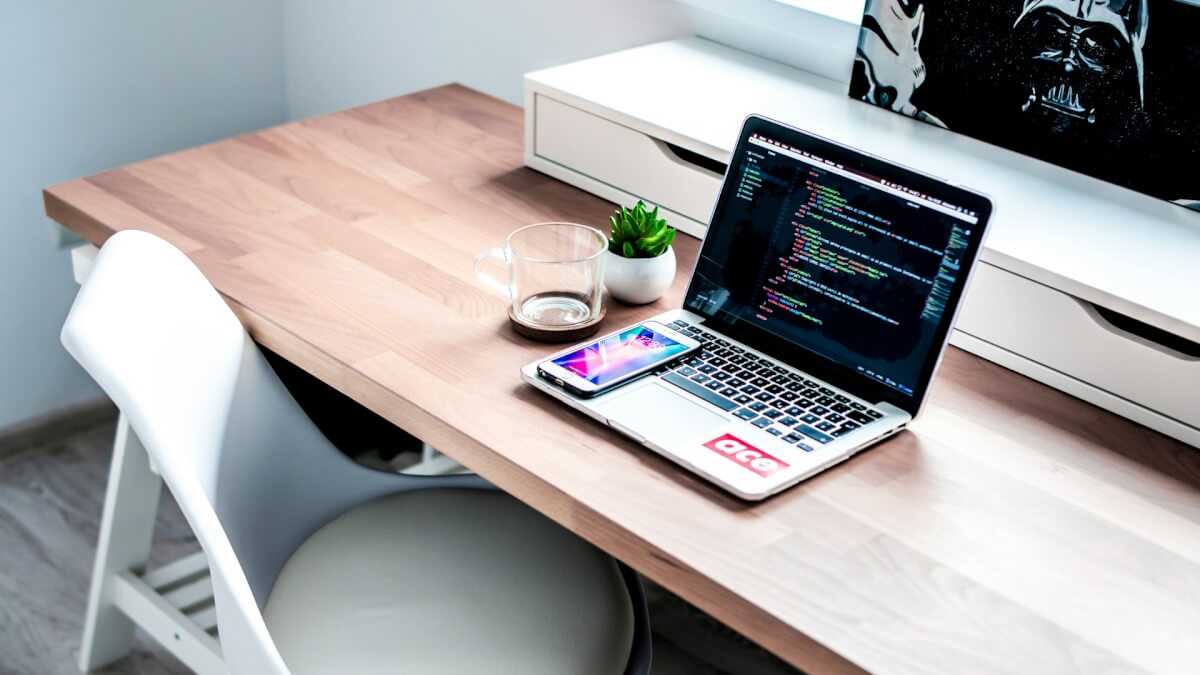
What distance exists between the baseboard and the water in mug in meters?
1.41

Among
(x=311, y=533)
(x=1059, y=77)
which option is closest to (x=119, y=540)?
(x=311, y=533)

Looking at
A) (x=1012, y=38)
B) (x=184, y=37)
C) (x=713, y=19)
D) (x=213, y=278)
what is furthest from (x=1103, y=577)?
(x=184, y=37)

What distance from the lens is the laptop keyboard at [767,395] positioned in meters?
1.05

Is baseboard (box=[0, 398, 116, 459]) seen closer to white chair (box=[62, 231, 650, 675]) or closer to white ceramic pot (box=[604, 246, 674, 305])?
white chair (box=[62, 231, 650, 675])

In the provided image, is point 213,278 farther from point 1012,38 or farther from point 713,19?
point 1012,38

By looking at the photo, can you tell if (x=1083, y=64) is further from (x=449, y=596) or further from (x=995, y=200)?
(x=449, y=596)

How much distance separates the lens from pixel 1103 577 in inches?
35.7

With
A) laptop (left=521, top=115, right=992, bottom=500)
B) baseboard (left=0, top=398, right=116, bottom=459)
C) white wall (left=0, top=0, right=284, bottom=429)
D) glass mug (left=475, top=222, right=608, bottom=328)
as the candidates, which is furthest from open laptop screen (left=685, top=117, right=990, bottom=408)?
baseboard (left=0, top=398, right=116, bottom=459)

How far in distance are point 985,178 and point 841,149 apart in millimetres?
312

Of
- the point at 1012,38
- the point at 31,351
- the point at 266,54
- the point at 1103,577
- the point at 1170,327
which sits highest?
the point at 1012,38

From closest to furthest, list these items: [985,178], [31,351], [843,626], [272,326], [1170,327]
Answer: [843,626] < [1170,327] < [272,326] < [985,178] < [31,351]

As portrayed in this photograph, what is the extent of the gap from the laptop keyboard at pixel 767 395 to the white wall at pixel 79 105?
4.59 feet

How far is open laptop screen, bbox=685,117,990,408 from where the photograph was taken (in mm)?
1048

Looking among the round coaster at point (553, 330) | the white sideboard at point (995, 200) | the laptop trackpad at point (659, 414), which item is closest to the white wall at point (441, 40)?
the white sideboard at point (995, 200)
